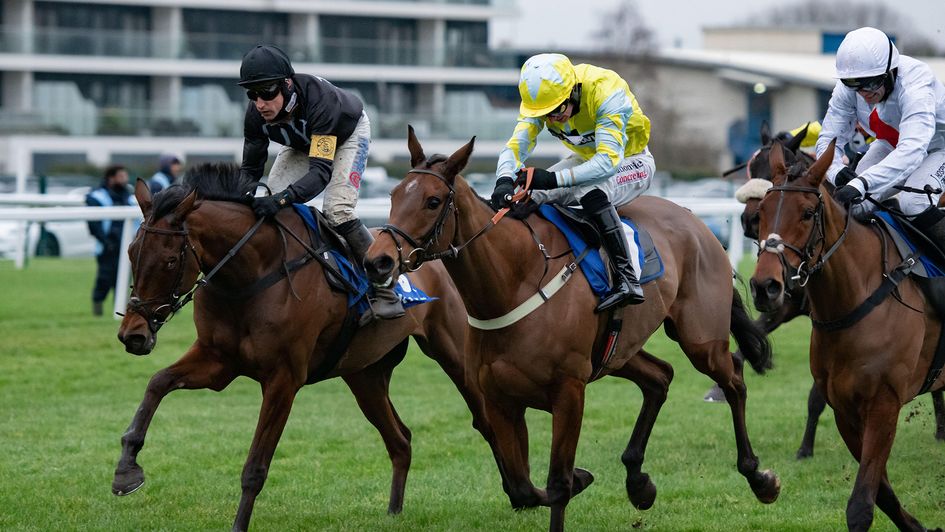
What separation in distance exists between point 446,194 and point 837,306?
1.77 metres

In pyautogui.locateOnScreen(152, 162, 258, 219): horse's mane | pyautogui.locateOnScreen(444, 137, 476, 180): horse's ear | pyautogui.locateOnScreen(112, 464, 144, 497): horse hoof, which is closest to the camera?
pyautogui.locateOnScreen(444, 137, 476, 180): horse's ear

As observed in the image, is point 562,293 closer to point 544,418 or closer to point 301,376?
point 301,376

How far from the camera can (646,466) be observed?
7.64 metres

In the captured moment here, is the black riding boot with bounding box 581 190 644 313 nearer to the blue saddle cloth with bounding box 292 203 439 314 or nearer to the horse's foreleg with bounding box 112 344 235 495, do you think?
the blue saddle cloth with bounding box 292 203 439 314

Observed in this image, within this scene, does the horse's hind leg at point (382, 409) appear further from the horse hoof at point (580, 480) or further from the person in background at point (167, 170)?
the person in background at point (167, 170)

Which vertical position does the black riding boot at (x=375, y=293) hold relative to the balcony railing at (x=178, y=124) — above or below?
above

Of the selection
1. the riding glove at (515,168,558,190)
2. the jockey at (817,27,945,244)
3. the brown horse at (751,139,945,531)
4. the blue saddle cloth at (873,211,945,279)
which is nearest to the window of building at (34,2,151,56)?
the riding glove at (515,168,558,190)

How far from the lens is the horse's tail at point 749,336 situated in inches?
289

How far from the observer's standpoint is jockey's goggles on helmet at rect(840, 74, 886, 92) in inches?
225

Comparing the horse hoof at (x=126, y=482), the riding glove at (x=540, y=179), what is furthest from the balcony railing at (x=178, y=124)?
the horse hoof at (x=126, y=482)

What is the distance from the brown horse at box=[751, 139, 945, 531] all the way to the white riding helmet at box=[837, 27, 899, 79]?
0.64 metres

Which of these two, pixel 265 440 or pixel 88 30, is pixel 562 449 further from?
pixel 88 30

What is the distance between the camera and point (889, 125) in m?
6.02

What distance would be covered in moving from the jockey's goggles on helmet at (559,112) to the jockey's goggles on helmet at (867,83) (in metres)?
1.27
